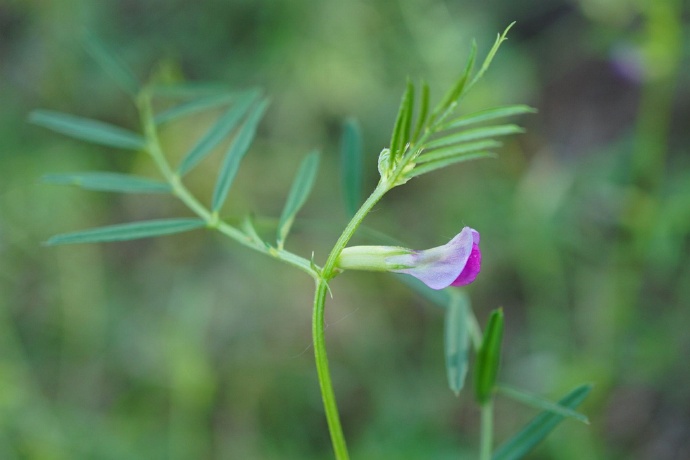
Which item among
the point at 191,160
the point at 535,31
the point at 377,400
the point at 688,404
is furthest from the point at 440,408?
the point at 535,31

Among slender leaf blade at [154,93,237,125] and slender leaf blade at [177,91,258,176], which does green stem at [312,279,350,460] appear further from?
slender leaf blade at [154,93,237,125]

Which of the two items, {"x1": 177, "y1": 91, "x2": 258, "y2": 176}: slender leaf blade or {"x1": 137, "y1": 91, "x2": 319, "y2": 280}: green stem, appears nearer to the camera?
{"x1": 137, "y1": 91, "x2": 319, "y2": 280}: green stem

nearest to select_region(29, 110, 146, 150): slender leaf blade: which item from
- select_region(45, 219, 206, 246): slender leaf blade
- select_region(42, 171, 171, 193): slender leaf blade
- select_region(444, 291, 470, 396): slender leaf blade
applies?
select_region(42, 171, 171, 193): slender leaf blade

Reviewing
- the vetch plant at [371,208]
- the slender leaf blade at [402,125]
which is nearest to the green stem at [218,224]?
the vetch plant at [371,208]

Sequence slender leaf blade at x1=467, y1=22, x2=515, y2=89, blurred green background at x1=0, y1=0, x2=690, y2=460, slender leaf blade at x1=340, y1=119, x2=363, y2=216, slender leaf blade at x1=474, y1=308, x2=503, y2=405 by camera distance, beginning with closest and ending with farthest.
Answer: slender leaf blade at x1=467, y1=22, x2=515, y2=89
slender leaf blade at x1=474, y1=308, x2=503, y2=405
slender leaf blade at x1=340, y1=119, x2=363, y2=216
blurred green background at x1=0, y1=0, x2=690, y2=460

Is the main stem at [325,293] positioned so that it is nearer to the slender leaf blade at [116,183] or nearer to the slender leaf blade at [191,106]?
the slender leaf blade at [116,183]

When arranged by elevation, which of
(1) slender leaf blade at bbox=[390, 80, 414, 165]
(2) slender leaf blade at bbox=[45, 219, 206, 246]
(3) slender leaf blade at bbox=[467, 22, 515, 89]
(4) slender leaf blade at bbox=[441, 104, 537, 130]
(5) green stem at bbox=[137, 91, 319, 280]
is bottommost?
(2) slender leaf blade at bbox=[45, 219, 206, 246]

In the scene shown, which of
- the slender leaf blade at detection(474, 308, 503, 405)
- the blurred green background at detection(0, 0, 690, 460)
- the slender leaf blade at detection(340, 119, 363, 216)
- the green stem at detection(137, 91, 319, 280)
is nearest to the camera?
the green stem at detection(137, 91, 319, 280)

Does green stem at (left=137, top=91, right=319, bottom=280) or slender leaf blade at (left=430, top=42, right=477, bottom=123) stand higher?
slender leaf blade at (left=430, top=42, right=477, bottom=123)

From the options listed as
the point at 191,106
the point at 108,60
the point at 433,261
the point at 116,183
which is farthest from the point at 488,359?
the point at 108,60
